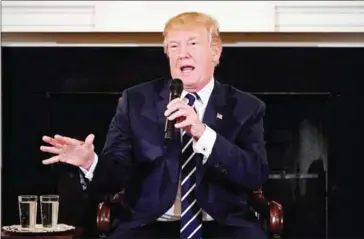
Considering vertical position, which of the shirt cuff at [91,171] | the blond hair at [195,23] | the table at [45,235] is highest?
the blond hair at [195,23]

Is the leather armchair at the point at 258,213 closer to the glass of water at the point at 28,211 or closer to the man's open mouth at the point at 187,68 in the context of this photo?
the glass of water at the point at 28,211

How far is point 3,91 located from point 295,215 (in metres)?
1.00

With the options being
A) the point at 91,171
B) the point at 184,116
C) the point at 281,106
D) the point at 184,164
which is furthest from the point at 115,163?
the point at 281,106

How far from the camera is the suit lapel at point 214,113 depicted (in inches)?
74.5

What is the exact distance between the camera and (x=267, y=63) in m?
2.09

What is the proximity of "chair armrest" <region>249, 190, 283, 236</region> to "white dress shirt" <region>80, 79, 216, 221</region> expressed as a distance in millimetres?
154

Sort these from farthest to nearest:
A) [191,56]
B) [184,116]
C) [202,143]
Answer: [191,56] → [202,143] → [184,116]

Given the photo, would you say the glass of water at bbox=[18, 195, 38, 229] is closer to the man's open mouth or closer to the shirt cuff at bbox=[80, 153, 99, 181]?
the shirt cuff at bbox=[80, 153, 99, 181]

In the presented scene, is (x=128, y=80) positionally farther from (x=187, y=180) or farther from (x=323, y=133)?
(x=323, y=133)

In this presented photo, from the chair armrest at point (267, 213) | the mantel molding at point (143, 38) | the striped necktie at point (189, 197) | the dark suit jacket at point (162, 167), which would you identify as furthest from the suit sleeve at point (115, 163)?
the chair armrest at point (267, 213)

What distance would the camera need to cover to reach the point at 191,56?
1916mm

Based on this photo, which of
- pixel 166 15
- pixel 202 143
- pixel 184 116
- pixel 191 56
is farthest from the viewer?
pixel 166 15

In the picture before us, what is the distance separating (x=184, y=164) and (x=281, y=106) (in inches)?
15.1

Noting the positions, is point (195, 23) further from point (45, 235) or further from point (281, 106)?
point (45, 235)
